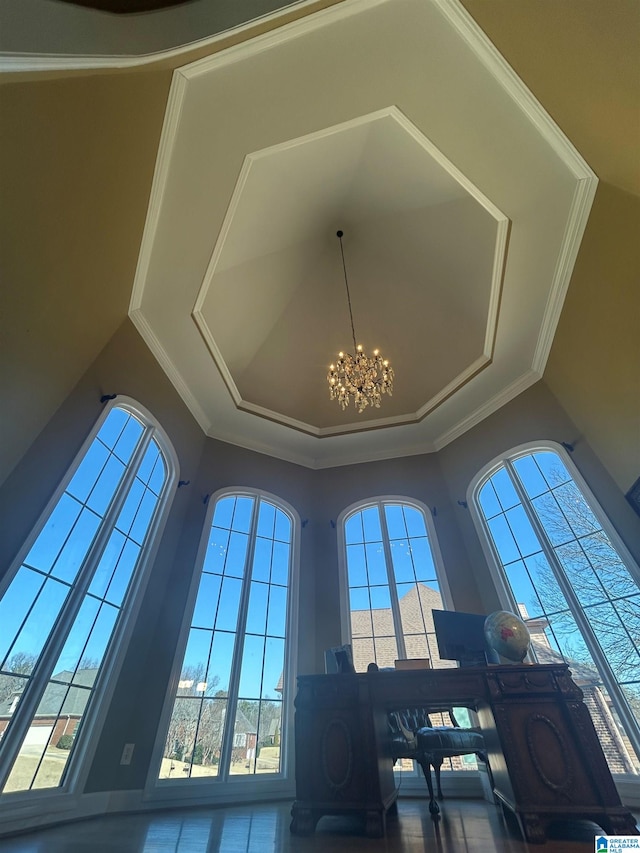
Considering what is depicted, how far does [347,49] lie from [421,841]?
16.5ft

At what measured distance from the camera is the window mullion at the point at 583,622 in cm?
293

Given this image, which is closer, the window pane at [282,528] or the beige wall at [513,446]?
the beige wall at [513,446]

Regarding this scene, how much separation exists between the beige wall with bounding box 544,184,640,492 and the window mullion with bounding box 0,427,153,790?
176 inches

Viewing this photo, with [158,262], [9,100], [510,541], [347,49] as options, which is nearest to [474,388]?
[510,541]

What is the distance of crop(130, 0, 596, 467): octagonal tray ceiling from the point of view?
9.39ft

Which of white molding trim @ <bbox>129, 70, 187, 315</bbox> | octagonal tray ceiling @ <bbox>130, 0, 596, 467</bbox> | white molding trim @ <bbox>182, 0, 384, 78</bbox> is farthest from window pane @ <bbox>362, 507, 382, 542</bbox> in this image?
white molding trim @ <bbox>182, 0, 384, 78</bbox>

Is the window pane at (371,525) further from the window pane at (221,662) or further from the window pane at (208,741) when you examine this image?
the window pane at (208,741)

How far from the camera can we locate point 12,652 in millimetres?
2330

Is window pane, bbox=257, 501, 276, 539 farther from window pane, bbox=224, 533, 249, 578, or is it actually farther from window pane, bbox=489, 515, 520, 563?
window pane, bbox=489, 515, 520, 563

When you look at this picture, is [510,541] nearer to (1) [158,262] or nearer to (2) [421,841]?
(2) [421,841]

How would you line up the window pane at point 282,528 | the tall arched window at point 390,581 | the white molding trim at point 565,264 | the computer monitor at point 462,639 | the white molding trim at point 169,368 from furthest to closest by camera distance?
the window pane at point 282,528
the tall arched window at point 390,581
the white molding trim at point 169,368
the white molding trim at point 565,264
the computer monitor at point 462,639

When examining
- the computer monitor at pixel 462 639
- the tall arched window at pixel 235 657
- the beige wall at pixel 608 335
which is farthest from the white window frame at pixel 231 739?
the beige wall at pixel 608 335

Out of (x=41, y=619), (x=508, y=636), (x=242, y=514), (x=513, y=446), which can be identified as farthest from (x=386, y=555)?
(x=41, y=619)
